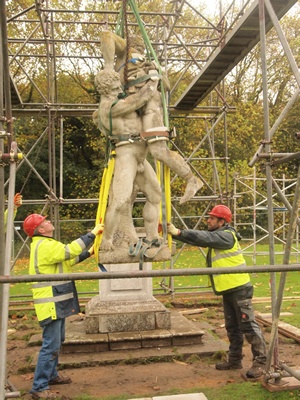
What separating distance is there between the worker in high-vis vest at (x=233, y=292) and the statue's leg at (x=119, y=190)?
638 mm

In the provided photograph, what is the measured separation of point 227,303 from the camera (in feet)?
19.4

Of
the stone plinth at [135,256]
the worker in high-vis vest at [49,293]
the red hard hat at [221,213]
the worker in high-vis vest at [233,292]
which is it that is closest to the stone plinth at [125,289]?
the worker in high-vis vest at [233,292]

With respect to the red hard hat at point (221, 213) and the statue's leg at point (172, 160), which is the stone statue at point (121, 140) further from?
the red hard hat at point (221, 213)

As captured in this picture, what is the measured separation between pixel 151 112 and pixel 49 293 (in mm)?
2117

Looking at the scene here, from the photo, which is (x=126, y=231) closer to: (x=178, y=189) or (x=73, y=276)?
(x=73, y=276)

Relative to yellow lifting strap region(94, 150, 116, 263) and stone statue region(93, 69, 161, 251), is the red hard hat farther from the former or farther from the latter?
yellow lifting strap region(94, 150, 116, 263)

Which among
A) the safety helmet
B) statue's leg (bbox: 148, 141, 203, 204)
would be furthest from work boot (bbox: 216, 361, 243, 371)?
the safety helmet

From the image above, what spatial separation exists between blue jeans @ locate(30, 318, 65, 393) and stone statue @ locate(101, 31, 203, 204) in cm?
185

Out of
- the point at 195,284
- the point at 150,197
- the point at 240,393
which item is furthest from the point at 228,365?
the point at 195,284

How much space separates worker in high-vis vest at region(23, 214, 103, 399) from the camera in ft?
16.7

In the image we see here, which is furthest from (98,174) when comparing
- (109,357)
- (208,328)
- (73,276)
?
(73,276)

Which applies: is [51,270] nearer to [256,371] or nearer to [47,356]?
[47,356]

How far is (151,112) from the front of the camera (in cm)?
526

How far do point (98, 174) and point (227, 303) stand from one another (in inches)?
586
